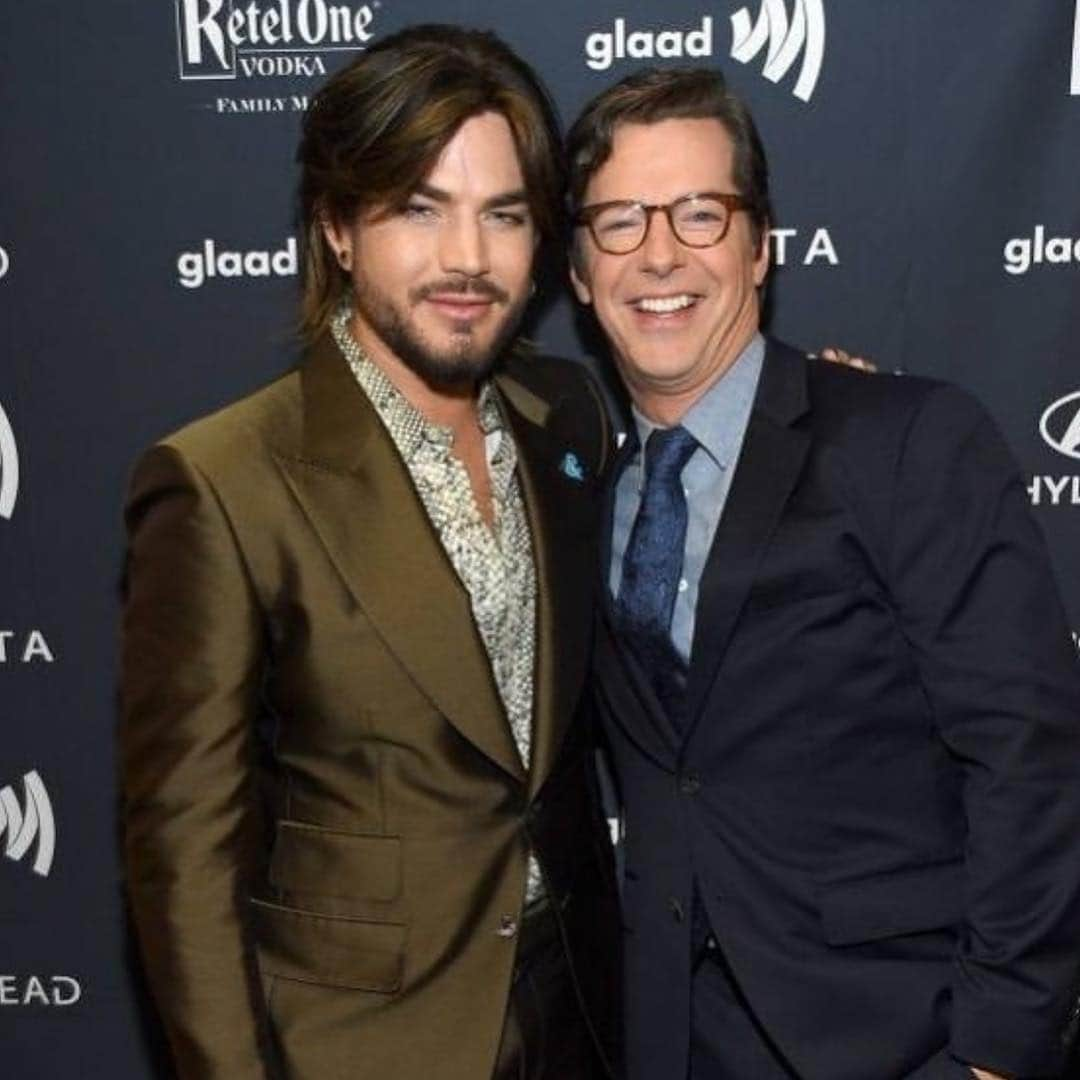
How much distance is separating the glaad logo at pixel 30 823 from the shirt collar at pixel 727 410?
1364 millimetres

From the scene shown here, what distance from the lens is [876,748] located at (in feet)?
5.51

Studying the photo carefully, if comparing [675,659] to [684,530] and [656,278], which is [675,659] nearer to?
[684,530]

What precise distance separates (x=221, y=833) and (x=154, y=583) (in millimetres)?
275

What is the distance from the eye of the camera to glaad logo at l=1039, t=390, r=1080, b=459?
229 centimetres

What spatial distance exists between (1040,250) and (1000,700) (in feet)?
3.04

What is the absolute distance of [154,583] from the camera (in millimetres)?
1587

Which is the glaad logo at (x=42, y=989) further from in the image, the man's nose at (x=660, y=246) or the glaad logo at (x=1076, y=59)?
the glaad logo at (x=1076, y=59)

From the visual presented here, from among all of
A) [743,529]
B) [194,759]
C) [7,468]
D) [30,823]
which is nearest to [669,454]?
[743,529]

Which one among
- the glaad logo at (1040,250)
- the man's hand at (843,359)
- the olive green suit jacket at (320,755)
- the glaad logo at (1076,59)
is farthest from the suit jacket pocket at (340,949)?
the glaad logo at (1076,59)

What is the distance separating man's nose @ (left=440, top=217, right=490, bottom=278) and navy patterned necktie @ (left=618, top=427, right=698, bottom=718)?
301mm

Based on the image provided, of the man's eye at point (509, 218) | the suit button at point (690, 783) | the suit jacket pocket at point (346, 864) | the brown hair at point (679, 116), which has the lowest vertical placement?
the suit jacket pocket at point (346, 864)

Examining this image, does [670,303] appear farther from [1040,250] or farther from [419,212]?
[1040,250]

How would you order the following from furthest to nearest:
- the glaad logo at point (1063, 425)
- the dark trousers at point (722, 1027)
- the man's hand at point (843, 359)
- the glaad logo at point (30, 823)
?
the glaad logo at point (30, 823) → the glaad logo at point (1063, 425) → the man's hand at point (843, 359) → the dark trousers at point (722, 1027)

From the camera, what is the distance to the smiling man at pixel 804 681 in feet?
5.22
